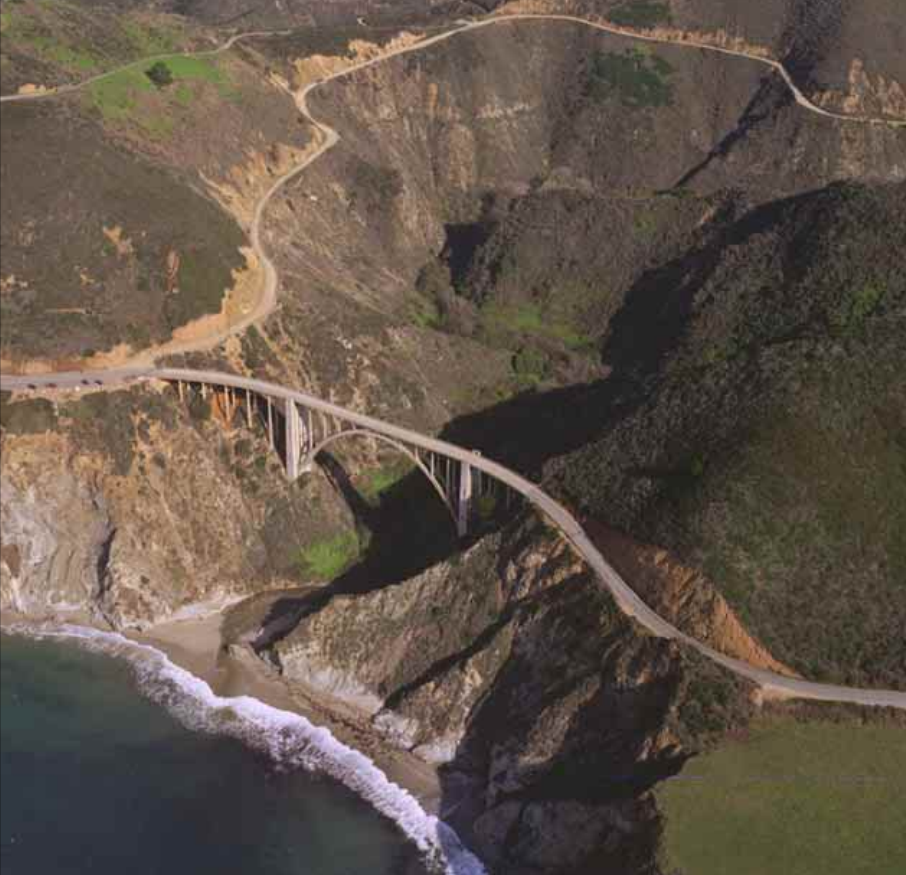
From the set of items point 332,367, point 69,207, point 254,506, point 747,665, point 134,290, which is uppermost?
point 69,207

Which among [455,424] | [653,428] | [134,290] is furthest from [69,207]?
[653,428]

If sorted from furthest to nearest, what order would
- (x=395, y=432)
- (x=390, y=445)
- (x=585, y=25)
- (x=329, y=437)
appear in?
(x=585, y=25), (x=390, y=445), (x=329, y=437), (x=395, y=432)

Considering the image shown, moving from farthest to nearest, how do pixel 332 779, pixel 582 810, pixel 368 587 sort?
pixel 368 587 → pixel 332 779 → pixel 582 810

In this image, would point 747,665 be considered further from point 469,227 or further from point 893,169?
point 893,169

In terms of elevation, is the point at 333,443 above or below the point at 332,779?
above

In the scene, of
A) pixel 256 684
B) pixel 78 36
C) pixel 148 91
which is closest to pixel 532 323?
pixel 148 91

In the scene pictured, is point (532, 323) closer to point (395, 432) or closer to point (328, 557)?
point (395, 432)

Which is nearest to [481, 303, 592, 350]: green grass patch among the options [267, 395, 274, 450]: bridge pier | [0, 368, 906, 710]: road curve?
→ [0, 368, 906, 710]: road curve
